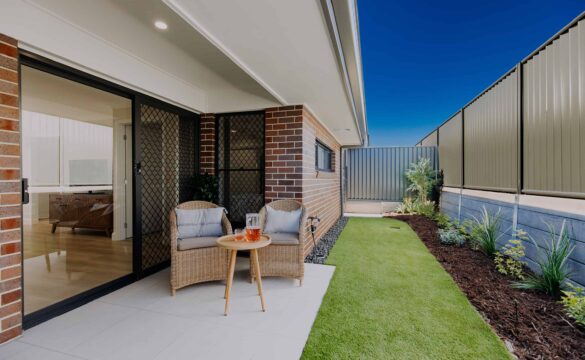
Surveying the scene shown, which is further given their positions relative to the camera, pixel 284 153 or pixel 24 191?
pixel 284 153

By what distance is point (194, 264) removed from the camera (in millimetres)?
2986

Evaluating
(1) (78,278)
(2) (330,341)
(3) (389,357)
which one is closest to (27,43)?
(1) (78,278)

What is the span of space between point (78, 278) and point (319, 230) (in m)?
3.81

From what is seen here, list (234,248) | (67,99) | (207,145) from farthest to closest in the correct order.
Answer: (207,145) → (67,99) → (234,248)

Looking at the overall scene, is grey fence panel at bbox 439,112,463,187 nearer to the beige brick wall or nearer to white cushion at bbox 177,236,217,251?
the beige brick wall

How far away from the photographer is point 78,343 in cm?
202

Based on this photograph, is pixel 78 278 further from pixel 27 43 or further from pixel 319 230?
pixel 319 230

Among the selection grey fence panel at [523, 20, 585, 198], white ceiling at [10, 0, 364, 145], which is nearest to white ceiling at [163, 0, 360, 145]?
white ceiling at [10, 0, 364, 145]

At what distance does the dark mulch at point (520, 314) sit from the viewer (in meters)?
1.88

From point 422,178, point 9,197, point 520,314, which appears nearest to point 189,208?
point 9,197

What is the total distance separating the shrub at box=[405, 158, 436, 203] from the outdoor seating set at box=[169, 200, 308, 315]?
6.19 meters

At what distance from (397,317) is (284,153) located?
8.64 ft

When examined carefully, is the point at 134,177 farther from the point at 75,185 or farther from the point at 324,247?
the point at 75,185

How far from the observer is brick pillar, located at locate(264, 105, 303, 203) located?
4043 mm
